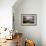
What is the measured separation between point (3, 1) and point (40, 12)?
2.10 metres

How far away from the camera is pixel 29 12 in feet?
19.0

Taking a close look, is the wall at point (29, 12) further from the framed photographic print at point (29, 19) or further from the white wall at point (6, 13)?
the white wall at point (6, 13)

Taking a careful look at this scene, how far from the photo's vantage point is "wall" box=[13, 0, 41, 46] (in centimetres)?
575

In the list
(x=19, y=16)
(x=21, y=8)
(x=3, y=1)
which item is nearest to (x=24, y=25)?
(x=19, y=16)

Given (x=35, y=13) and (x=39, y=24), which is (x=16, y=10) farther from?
(x=39, y=24)

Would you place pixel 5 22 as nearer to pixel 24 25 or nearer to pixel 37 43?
pixel 24 25

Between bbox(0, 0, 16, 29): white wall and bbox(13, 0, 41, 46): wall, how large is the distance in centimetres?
128

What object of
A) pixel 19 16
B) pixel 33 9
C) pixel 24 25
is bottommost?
pixel 24 25

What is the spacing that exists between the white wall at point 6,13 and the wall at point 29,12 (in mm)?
1282

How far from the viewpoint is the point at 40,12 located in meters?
5.72

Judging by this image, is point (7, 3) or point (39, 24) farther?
point (39, 24)

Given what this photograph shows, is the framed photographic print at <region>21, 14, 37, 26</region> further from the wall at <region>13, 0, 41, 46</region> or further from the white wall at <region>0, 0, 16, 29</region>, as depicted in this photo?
the white wall at <region>0, 0, 16, 29</region>

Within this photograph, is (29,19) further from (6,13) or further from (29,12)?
(6,13)

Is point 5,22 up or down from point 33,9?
down
